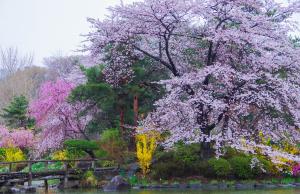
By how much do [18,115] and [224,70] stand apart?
64.7 feet

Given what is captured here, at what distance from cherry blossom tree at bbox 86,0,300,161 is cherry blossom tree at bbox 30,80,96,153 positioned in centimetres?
624

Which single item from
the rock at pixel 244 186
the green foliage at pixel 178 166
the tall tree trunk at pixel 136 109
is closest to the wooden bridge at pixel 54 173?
the green foliage at pixel 178 166

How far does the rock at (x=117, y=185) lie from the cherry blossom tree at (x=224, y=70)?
249 centimetres

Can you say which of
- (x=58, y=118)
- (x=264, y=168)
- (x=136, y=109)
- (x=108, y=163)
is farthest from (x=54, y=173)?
(x=264, y=168)

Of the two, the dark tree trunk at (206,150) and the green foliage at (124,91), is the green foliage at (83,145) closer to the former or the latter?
the green foliage at (124,91)

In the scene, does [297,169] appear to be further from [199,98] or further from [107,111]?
[107,111]

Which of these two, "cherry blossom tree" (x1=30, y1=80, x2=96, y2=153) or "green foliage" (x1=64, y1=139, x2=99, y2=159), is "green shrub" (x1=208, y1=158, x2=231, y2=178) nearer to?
"green foliage" (x1=64, y1=139, x2=99, y2=159)

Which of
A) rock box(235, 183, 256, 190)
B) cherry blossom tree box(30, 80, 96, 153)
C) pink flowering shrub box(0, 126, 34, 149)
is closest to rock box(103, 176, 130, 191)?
rock box(235, 183, 256, 190)

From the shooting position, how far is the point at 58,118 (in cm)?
2794

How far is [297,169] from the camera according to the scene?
71.4 ft

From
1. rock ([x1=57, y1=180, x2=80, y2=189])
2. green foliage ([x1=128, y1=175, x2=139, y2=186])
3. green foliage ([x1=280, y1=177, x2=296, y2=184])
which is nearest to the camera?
green foliage ([x1=280, y1=177, x2=296, y2=184])

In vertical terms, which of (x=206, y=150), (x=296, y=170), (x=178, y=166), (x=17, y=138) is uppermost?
(x=17, y=138)

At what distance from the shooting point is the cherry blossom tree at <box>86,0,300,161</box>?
20188mm

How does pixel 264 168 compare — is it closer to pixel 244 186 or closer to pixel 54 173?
pixel 244 186
